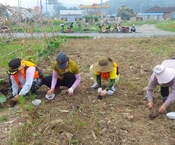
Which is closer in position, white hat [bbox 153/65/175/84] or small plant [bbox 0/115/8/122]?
white hat [bbox 153/65/175/84]

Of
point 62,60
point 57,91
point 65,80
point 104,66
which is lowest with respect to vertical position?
point 57,91

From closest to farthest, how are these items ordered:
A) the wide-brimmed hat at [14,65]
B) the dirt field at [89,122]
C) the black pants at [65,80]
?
the dirt field at [89,122] < the wide-brimmed hat at [14,65] < the black pants at [65,80]

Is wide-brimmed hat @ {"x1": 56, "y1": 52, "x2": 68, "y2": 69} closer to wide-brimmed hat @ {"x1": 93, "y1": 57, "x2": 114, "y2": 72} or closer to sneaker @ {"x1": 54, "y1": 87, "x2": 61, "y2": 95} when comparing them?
wide-brimmed hat @ {"x1": 93, "y1": 57, "x2": 114, "y2": 72}

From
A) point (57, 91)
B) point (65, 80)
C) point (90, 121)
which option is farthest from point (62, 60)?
point (90, 121)

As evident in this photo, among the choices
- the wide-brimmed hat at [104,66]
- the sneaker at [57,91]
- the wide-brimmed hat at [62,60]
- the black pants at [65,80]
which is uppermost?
the wide-brimmed hat at [62,60]

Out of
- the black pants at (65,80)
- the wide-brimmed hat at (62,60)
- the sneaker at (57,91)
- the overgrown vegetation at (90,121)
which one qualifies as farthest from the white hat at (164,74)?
the sneaker at (57,91)

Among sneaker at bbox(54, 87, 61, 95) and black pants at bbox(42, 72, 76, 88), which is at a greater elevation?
black pants at bbox(42, 72, 76, 88)

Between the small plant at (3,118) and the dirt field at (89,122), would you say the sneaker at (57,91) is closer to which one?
the dirt field at (89,122)

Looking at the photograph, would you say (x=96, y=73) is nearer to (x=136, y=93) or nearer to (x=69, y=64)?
(x=69, y=64)

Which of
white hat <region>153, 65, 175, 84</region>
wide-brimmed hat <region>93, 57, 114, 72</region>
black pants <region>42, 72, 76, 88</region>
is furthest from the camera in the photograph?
black pants <region>42, 72, 76, 88</region>

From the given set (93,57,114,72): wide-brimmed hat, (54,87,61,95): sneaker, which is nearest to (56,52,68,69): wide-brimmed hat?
(93,57,114,72): wide-brimmed hat

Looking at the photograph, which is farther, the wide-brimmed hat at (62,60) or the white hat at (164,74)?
the wide-brimmed hat at (62,60)

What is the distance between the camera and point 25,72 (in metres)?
4.46

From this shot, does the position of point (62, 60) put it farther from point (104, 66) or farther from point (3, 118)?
point (3, 118)
